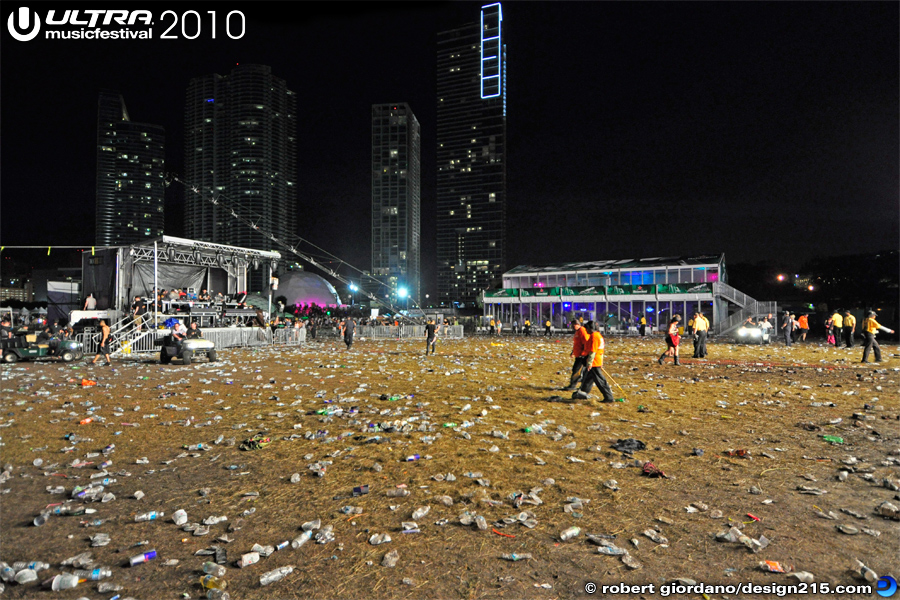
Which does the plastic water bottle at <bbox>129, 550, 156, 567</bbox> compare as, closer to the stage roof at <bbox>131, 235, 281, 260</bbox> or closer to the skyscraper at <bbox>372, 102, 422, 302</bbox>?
the stage roof at <bbox>131, 235, 281, 260</bbox>

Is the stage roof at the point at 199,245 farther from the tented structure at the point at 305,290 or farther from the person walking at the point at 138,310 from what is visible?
the tented structure at the point at 305,290

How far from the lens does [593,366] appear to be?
1020 centimetres

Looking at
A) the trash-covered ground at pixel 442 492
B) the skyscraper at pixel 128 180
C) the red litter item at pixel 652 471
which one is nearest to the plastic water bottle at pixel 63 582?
the trash-covered ground at pixel 442 492

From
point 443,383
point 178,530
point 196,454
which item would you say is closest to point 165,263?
point 443,383

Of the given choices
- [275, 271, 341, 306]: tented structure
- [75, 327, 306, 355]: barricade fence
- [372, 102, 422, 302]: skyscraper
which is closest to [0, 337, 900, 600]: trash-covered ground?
[75, 327, 306, 355]: barricade fence

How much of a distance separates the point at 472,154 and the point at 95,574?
156306 millimetres

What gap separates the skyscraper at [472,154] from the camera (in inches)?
5866

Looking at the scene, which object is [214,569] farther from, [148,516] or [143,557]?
[148,516]

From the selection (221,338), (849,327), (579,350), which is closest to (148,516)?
(579,350)

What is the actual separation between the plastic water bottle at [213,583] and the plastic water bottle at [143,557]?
2.25 ft

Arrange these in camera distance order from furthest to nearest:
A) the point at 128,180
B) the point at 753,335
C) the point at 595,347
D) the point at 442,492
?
the point at 128,180, the point at 753,335, the point at 595,347, the point at 442,492

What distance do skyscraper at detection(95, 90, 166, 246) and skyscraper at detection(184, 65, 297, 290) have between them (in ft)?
34.9

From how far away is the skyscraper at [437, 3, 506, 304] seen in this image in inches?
5866

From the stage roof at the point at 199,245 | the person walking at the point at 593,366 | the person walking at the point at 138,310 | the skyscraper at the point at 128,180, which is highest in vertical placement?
the skyscraper at the point at 128,180
